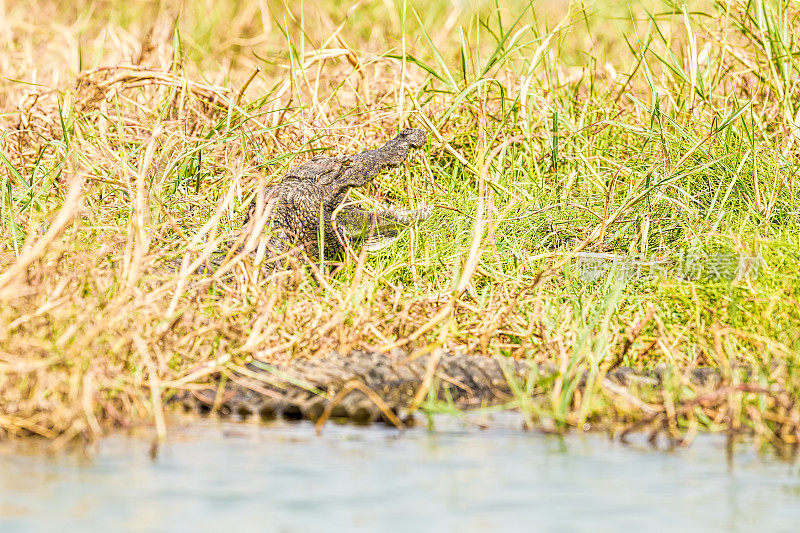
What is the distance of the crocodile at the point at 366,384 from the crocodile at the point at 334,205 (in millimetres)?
1499

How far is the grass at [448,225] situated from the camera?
3.64 metres

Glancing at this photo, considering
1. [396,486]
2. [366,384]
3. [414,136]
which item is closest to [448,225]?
[414,136]

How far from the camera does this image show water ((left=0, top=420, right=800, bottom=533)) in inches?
106

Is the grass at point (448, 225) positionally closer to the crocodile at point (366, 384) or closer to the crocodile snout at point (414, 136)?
the crocodile at point (366, 384)

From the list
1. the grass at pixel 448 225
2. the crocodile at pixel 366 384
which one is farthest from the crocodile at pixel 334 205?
the crocodile at pixel 366 384

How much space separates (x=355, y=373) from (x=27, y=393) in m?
1.18

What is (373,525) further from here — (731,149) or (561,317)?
(731,149)

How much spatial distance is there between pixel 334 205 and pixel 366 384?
2.05m

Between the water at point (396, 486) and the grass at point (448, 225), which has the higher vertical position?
the grass at point (448, 225)

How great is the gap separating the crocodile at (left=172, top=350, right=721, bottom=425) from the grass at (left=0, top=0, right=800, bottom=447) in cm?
10

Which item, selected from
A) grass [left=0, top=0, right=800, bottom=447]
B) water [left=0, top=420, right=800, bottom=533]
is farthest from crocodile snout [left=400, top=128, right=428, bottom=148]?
water [left=0, top=420, right=800, bottom=533]

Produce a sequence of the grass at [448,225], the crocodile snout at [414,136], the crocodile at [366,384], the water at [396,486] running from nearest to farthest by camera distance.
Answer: the water at [396,486]
the grass at [448,225]
the crocodile at [366,384]
the crocodile snout at [414,136]

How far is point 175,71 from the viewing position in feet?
21.7

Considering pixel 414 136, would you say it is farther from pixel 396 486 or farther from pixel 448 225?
pixel 396 486
